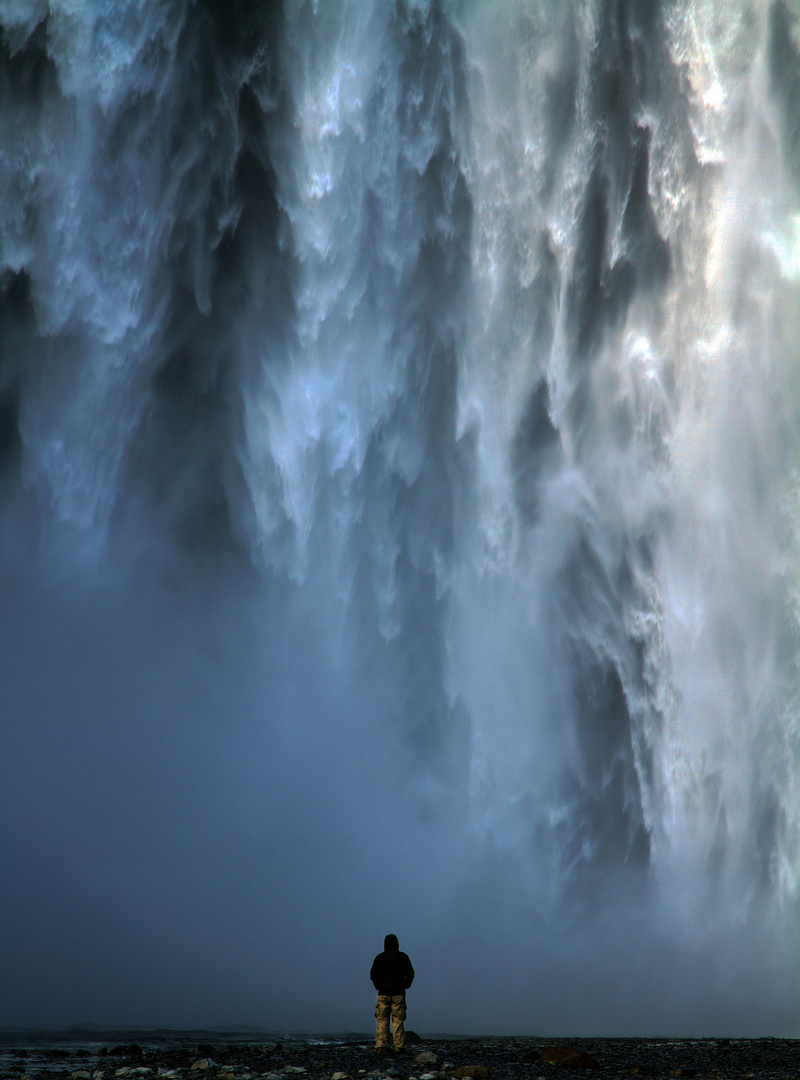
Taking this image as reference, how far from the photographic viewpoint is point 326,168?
38438 millimetres

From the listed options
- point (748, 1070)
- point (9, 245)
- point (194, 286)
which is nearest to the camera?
point (748, 1070)

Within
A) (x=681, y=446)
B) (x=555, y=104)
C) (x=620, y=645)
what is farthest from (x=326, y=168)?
(x=620, y=645)

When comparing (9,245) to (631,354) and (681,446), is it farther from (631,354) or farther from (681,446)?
(681,446)

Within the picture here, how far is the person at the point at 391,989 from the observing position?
17250 millimetres

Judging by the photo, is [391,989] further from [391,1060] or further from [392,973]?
[391,1060]

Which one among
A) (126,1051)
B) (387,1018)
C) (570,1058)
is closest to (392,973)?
(387,1018)

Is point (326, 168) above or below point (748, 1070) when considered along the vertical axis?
above

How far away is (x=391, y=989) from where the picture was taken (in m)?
17.2

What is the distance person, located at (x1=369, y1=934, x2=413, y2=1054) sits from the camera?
17250mm

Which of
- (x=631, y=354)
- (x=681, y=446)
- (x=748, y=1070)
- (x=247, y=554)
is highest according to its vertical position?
(x=631, y=354)

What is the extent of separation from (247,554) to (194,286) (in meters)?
10.1

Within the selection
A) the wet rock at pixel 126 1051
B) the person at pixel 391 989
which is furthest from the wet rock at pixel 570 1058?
the wet rock at pixel 126 1051

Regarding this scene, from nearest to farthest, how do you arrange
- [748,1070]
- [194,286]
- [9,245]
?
[748,1070] → [9,245] → [194,286]

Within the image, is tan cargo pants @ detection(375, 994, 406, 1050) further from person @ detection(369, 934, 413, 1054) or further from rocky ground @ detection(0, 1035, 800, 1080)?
rocky ground @ detection(0, 1035, 800, 1080)
